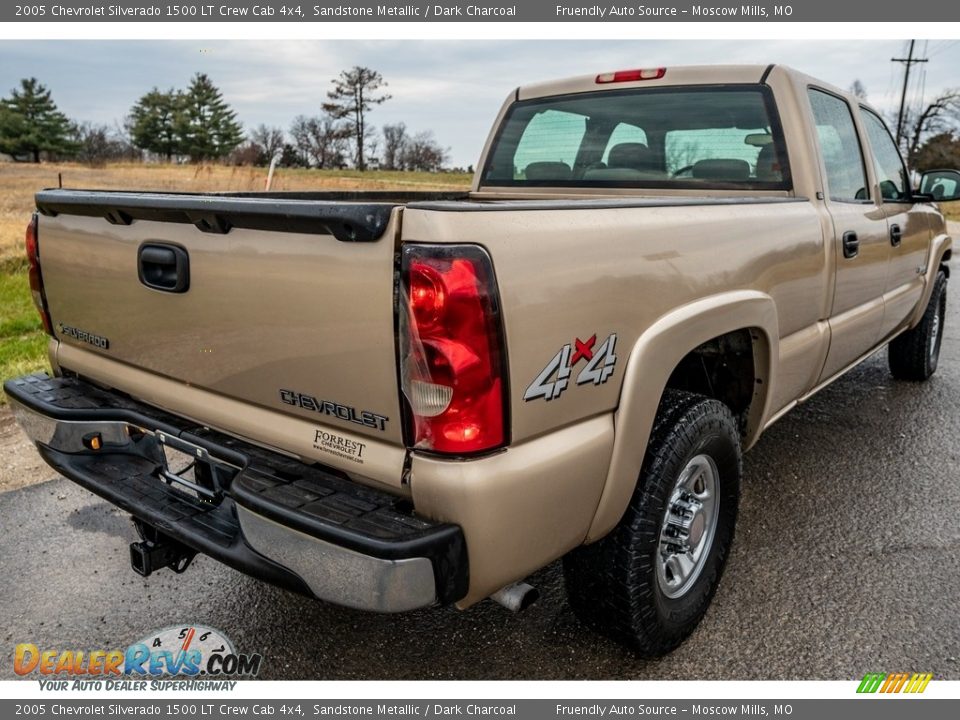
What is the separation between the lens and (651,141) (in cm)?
372

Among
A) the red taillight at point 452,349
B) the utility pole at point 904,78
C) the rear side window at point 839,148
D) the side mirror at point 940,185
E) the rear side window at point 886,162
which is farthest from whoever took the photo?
the utility pole at point 904,78

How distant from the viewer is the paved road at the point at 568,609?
8.14ft

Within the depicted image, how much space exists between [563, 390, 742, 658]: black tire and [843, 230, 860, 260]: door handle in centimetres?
142

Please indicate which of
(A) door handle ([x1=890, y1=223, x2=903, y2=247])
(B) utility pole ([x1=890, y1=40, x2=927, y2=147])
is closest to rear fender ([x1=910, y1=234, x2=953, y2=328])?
(A) door handle ([x1=890, y1=223, x2=903, y2=247])

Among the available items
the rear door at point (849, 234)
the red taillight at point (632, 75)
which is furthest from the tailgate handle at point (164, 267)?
the rear door at point (849, 234)

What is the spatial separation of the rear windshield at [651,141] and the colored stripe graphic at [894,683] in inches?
79.1

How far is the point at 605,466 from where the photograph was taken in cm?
207

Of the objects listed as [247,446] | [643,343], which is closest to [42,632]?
[247,446]

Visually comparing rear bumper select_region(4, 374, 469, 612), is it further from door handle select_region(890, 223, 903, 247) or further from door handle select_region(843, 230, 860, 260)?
door handle select_region(890, 223, 903, 247)

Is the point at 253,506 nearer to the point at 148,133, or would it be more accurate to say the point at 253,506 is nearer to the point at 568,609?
the point at 568,609

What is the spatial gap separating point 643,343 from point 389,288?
0.77 metres

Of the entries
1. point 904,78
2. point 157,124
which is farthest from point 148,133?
point 904,78

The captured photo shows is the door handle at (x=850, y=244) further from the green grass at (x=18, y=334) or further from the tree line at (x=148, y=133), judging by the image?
the tree line at (x=148, y=133)

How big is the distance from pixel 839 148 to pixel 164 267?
325 centimetres
